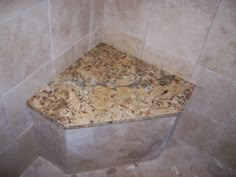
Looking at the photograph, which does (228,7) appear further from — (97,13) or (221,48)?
(97,13)

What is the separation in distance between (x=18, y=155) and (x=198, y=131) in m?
1.09

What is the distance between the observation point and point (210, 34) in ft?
3.94

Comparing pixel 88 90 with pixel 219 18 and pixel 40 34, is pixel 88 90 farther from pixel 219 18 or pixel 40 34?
pixel 219 18

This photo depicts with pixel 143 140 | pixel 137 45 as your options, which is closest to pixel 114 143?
pixel 143 140

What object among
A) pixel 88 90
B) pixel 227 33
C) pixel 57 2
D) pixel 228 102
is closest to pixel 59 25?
pixel 57 2

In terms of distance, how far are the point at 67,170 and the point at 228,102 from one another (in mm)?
982

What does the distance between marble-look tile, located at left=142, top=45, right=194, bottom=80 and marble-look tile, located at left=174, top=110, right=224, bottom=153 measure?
0.92 ft

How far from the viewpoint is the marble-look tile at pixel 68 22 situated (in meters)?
1.10

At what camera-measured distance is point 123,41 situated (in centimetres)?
150

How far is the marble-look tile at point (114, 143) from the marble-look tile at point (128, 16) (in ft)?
1.74

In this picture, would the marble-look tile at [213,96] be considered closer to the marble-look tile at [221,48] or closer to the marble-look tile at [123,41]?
the marble-look tile at [221,48]

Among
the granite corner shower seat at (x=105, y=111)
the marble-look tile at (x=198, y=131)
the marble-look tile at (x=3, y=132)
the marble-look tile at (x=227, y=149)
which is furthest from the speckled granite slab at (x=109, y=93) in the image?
the marble-look tile at (x=227, y=149)

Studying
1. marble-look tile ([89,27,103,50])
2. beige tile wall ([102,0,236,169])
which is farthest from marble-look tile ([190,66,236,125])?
marble-look tile ([89,27,103,50])

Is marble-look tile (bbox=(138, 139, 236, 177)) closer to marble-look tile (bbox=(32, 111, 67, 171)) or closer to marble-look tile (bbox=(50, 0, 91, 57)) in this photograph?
marble-look tile (bbox=(32, 111, 67, 171))
